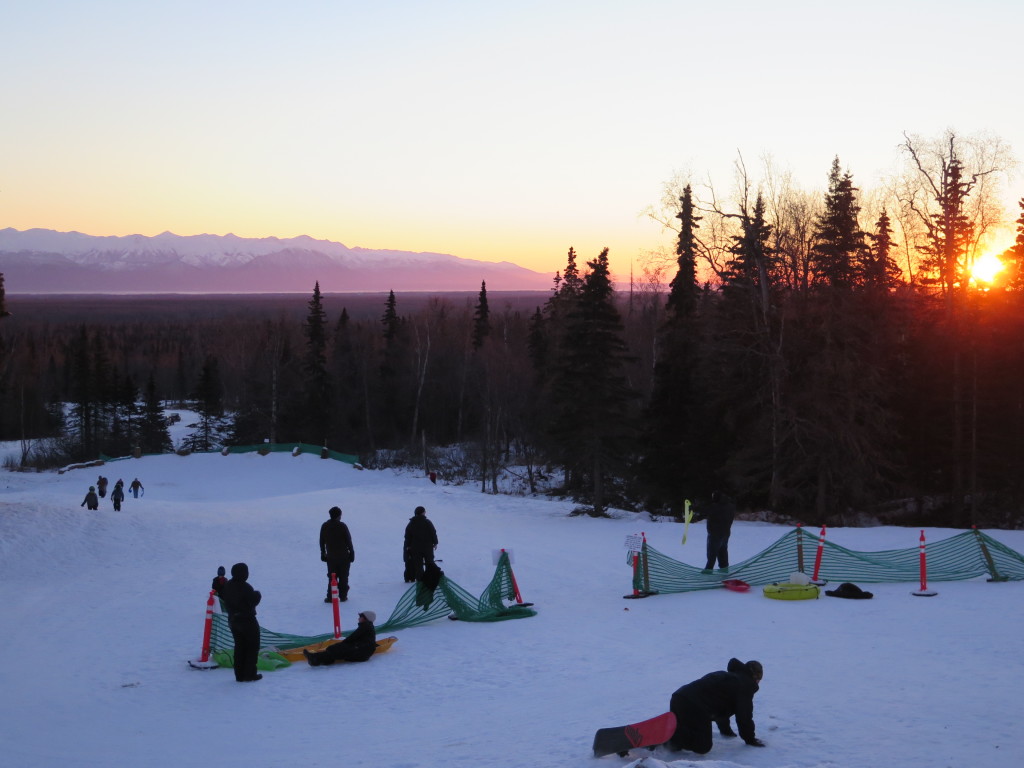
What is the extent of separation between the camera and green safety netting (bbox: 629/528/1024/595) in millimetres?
16719

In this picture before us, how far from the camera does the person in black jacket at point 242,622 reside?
11.9 metres

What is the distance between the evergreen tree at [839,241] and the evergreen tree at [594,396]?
10.2 meters

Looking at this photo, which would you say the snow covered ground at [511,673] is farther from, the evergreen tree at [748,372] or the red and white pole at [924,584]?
the evergreen tree at [748,372]

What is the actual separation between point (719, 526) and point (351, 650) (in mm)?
8055

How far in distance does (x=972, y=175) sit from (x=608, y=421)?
1834 centimetres

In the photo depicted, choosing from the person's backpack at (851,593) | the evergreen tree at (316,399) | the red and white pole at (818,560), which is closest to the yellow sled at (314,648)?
the person's backpack at (851,593)

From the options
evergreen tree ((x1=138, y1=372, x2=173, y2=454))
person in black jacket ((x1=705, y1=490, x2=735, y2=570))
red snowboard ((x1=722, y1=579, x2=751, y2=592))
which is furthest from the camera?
evergreen tree ((x1=138, y1=372, x2=173, y2=454))

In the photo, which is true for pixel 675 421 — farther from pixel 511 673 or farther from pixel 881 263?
pixel 511 673

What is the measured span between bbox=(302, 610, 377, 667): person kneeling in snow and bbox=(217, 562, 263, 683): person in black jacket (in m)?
0.94

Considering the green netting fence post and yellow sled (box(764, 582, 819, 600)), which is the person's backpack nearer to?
yellow sled (box(764, 582, 819, 600))

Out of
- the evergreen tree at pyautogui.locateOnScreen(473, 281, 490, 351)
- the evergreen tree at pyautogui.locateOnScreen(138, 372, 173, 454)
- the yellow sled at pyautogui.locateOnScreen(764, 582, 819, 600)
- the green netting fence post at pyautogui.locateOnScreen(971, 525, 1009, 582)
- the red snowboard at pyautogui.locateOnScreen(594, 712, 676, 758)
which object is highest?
the evergreen tree at pyautogui.locateOnScreen(473, 281, 490, 351)

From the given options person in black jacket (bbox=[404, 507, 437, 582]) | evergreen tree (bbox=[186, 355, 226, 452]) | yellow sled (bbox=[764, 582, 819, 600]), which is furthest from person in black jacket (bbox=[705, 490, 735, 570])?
evergreen tree (bbox=[186, 355, 226, 452])

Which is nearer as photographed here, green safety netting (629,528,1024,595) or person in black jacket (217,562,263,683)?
person in black jacket (217,562,263,683)

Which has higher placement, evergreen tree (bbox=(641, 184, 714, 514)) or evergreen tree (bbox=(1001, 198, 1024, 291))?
evergreen tree (bbox=(1001, 198, 1024, 291))
